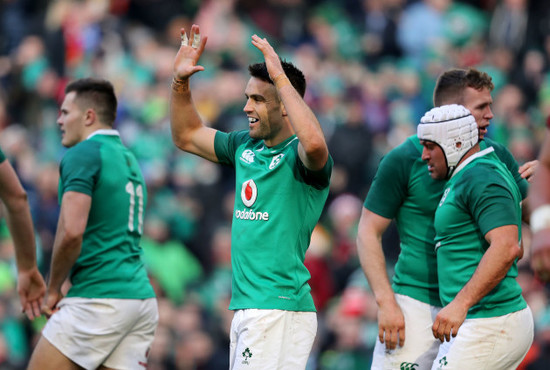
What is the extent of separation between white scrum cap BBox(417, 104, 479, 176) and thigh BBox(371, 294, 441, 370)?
96 centimetres

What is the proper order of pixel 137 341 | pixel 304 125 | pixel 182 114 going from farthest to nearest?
pixel 137 341 → pixel 182 114 → pixel 304 125

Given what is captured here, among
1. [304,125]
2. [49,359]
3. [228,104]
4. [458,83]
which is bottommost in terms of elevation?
[49,359]

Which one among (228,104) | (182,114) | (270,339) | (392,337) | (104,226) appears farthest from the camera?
(228,104)

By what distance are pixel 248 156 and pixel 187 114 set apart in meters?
0.67

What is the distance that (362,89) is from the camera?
43.6ft

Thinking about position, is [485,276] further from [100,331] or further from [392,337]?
[100,331]

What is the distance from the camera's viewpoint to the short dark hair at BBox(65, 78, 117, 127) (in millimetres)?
6809

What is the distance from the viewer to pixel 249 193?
18.6ft

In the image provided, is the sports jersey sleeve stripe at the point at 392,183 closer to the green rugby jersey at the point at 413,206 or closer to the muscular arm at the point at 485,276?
the green rugby jersey at the point at 413,206

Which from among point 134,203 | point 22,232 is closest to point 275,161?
point 134,203

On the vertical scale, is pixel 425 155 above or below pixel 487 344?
above

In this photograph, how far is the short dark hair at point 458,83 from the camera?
236 inches

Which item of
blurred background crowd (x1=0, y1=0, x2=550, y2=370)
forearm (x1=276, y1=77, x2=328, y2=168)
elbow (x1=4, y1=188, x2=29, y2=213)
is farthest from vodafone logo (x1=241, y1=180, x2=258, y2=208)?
blurred background crowd (x1=0, y1=0, x2=550, y2=370)

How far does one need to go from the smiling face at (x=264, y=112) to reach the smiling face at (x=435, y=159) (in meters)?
0.90
